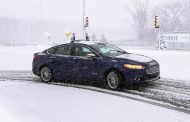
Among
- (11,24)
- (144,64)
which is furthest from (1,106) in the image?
(11,24)

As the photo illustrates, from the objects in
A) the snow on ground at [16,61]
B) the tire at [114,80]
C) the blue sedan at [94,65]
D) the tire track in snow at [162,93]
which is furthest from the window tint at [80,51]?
the snow on ground at [16,61]

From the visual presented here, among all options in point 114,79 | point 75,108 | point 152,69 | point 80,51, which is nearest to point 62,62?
point 80,51

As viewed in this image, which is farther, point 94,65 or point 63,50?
point 63,50

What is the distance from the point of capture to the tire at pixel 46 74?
490 inches

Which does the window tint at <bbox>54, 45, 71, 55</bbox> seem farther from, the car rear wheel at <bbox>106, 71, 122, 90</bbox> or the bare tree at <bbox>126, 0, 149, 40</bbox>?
the bare tree at <bbox>126, 0, 149, 40</bbox>

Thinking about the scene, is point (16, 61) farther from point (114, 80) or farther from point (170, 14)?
point (170, 14)

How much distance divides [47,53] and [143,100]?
4.91 metres

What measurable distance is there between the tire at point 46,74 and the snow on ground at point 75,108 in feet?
6.84

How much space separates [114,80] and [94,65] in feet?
2.95

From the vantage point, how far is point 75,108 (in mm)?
8109

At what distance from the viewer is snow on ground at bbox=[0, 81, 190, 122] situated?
7.21m

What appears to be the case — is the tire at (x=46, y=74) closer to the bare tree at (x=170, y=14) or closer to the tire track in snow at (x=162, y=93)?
the tire track in snow at (x=162, y=93)

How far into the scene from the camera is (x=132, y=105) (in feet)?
27.6

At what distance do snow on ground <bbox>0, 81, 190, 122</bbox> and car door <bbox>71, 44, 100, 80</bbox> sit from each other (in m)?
0.98
